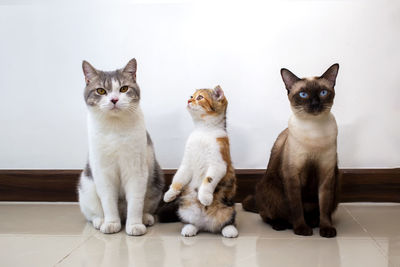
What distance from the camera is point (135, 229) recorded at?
64.7 inches

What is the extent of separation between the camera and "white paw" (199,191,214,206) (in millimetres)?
1542

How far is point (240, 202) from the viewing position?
7.07ft

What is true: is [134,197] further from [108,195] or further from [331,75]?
[331,75]

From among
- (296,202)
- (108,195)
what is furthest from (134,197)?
(296,202)

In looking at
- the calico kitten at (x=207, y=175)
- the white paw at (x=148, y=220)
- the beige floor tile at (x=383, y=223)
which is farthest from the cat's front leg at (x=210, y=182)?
the beige floor tile at (x=383, y=223)

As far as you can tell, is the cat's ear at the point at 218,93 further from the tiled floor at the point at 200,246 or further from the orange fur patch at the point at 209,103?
the tiled floor at the point at 200,246

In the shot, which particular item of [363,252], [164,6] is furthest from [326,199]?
[164,6]

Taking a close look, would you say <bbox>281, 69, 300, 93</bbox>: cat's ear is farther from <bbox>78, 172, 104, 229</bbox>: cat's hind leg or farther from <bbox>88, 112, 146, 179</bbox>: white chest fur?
<bbox>78, 172, 104, 229</bbox>: cat's hind leg

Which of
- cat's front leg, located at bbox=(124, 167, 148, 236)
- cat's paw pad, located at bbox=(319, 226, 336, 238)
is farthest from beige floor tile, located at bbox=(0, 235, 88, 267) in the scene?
cat's paw pad, located at bbox=(319, 226, 336, 238)

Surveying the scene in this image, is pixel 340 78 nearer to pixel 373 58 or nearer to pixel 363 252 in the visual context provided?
pixel 373 58

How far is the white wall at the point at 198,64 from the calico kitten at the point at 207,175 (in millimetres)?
480

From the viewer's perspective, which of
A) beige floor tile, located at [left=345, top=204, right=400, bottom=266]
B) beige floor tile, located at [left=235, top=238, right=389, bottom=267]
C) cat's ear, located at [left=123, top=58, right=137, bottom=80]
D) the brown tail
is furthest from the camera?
the brown tail

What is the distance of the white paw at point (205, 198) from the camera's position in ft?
5.06

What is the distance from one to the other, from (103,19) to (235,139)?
3.19ft
